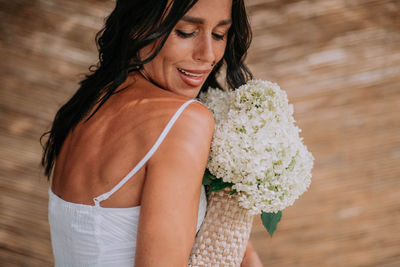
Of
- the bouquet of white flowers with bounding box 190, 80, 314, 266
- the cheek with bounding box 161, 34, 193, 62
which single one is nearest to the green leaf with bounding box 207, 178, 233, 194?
the bouquet of white flowers with bounding box 190, 80, 314, 266

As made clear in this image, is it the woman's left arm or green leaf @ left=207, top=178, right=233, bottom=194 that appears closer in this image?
green leaf @ left=207, top=178, right=233, bottom=194

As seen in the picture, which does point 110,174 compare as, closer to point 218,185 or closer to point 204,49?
point 218,185

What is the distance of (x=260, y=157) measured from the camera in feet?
4.27

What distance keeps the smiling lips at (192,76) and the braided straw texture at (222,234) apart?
408 millimetres

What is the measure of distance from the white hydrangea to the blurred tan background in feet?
5.67

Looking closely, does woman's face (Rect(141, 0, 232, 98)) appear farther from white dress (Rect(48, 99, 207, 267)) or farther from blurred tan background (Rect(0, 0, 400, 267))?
blurred tan background (Rect(0, 0, 400, 267))

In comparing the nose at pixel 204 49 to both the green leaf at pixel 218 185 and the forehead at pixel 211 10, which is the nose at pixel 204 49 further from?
the green leaf at pixel 218 185

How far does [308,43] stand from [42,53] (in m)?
2.06

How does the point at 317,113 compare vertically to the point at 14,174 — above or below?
above

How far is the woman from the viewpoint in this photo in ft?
3.72

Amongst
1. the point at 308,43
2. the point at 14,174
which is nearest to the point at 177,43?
the point at 308,43

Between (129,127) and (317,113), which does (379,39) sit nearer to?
(317,113)

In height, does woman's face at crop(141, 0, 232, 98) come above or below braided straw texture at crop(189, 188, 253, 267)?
above

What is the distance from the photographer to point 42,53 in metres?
3.03
